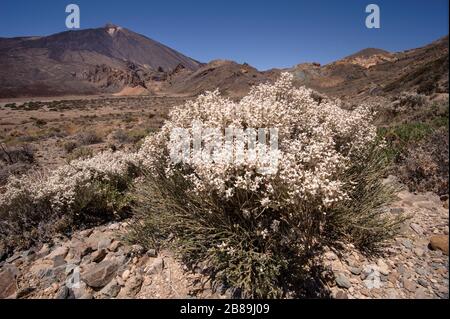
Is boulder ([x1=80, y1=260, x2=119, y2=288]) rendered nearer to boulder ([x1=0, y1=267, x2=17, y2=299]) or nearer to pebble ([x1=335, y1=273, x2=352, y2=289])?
boulder ([x1=0, y1=267, x2=17, y2=299])

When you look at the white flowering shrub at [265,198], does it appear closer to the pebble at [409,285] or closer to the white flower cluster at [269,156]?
the white flower cluster at [269,156]

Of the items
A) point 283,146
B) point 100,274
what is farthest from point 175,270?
point 283,146

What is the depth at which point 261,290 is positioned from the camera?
9.26ft

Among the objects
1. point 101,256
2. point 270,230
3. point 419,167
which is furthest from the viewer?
point 419,167

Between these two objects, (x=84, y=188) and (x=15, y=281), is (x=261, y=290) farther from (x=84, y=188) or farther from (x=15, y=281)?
(x=84, y=188)

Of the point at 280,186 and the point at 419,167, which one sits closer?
the point at 280,186

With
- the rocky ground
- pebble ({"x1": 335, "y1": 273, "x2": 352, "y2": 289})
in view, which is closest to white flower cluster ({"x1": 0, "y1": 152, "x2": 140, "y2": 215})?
the rocky ground

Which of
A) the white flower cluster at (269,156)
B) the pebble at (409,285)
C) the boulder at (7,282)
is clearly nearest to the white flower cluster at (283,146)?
the white flower cluster at (269,156)

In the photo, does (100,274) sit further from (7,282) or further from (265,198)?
(265,198)

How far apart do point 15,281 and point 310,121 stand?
4.60 metres

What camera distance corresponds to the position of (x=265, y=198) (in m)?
2.90

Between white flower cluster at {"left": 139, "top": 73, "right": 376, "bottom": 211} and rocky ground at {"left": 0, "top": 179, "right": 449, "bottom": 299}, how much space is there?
91cm

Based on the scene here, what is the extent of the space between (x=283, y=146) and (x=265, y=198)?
90cm
